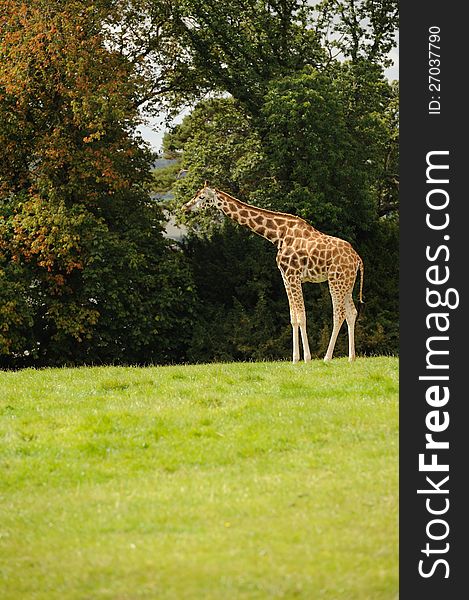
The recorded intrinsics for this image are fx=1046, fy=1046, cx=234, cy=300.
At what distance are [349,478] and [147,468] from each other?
2.58 metres

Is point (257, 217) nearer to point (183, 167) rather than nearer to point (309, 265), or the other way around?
point (309, 265)

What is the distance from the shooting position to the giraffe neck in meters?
21.1

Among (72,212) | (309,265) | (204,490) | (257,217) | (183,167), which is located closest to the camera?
(204,490)

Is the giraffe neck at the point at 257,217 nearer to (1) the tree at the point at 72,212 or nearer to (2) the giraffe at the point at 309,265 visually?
(2) the giraffe at the point at 309,265

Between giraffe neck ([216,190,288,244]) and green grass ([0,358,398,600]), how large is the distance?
471 cm

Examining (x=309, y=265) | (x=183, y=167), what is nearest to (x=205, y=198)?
(x=309, y=265)

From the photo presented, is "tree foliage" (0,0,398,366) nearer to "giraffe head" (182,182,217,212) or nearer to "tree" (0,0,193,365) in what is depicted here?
"tree" (0,0,193,365)

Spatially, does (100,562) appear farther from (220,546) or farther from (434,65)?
(434,65)

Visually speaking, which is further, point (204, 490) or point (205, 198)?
point (205, 198)

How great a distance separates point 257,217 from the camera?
2128 cm

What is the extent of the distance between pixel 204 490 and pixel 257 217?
1072 cm

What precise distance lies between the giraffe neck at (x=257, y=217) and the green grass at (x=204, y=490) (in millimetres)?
4707

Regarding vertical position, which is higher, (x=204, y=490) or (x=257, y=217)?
(x=257, y=217)

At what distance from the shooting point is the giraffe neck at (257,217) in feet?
69.2
